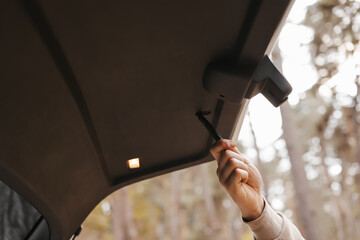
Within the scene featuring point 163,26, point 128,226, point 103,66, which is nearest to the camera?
point 163,26

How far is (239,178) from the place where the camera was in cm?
165

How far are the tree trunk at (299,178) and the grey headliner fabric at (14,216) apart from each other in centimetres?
689

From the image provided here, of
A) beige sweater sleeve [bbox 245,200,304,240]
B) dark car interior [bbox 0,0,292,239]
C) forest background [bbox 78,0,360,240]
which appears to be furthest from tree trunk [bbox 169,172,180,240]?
dark car interior [bbox 0,0,292,239]

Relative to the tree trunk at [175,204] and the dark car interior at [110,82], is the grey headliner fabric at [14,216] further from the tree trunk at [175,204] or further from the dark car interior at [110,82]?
the tree trunk at [175,204]

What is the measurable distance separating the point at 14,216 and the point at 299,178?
7.56 metres

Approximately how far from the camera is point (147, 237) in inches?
1054

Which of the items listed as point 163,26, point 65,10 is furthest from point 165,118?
point 65,10

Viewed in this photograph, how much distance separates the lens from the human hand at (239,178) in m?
1.65

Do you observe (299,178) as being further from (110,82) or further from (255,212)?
(110,82)

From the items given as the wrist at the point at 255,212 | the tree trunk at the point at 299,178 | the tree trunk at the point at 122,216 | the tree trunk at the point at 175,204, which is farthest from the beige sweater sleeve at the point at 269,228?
the tree trunk at the point at 175,204

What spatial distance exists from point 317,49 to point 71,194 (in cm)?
1419

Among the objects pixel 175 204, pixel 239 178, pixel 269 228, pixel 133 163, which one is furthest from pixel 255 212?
pixel 175 204

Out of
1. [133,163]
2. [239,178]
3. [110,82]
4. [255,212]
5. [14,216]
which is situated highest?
[110,82]

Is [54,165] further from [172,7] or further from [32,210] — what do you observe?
[172,7]
